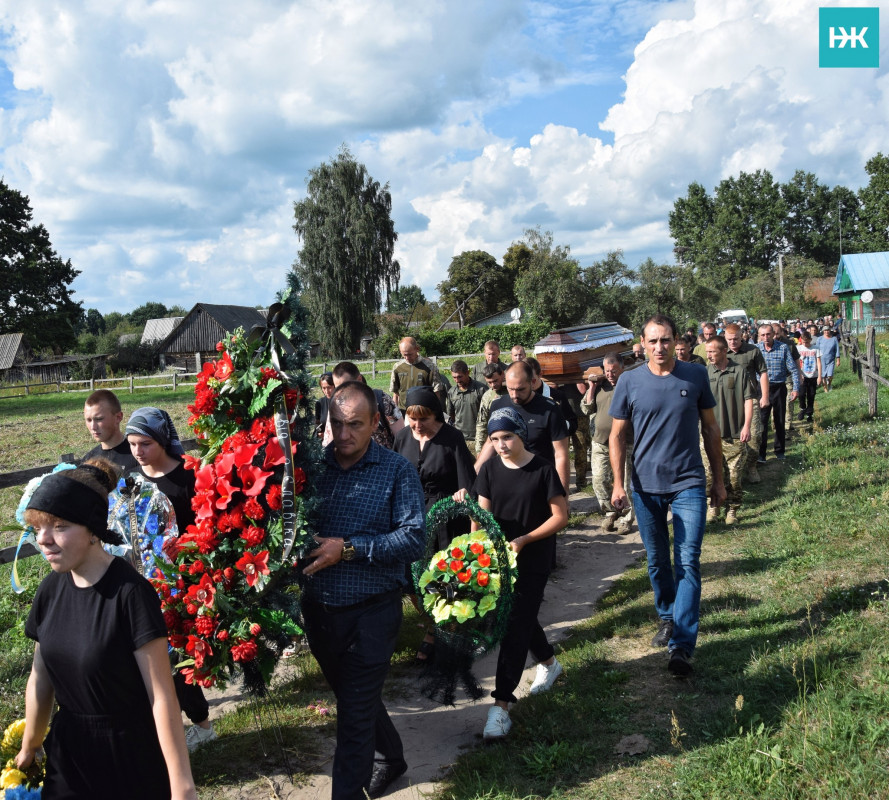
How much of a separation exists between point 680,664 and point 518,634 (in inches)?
44.9

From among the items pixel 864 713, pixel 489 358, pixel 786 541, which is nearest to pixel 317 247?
pixel 489 358

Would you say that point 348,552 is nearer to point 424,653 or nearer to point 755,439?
point 424,653

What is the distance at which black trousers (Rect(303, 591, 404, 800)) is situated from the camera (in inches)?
134

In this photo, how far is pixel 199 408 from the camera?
355cm

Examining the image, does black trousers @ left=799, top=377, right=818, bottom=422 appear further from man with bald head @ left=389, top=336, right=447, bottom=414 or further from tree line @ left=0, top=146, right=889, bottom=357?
tree line @ left=0, top=146, right=889, bottom=357

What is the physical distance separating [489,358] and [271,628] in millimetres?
7160

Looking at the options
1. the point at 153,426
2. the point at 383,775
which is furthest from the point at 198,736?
the point at 153,426

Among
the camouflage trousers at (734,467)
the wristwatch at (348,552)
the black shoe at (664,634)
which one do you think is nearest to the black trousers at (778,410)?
the camouflage trousers at (734,467)

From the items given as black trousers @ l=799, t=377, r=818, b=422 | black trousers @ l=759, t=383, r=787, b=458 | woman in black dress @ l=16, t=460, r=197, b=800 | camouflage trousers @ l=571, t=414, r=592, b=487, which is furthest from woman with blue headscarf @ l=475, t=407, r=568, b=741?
black trousers @ l=799, t=377, r=818, b=422

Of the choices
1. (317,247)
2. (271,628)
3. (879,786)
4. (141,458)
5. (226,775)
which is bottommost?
(226,775)

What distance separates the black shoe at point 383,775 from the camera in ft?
12.9

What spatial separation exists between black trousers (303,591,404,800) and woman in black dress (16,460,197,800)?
0.95m

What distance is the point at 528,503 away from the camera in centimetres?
460

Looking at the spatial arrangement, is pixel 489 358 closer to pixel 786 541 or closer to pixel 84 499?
pixel 786 541
